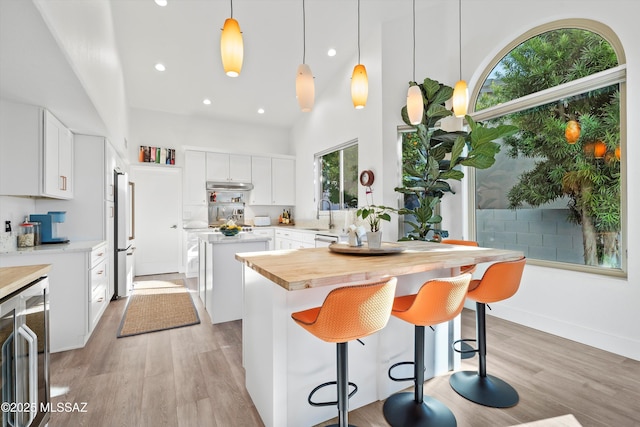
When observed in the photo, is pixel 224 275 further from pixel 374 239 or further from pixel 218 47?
pixel 218 47

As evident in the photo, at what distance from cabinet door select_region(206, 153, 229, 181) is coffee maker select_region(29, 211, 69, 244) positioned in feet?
9.75

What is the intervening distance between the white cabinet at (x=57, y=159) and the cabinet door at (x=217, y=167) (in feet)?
8.73

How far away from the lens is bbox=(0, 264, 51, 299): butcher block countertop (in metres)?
1.10

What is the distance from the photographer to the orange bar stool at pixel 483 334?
1.83m

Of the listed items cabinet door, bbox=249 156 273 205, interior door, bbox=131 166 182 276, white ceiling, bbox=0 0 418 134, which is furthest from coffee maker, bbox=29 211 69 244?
cabinet door, bbox=249 156 273 205

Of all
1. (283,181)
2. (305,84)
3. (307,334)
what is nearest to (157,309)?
(307,334)

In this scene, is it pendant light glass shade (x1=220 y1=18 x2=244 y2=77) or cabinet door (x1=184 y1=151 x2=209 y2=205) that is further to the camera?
cabinet door (x1=184 y1=151 x2=209 y2=205)

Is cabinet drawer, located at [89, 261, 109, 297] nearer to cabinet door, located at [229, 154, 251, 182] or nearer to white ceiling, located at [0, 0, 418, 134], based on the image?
white ceiling, located at [0, 0, 418, 134]

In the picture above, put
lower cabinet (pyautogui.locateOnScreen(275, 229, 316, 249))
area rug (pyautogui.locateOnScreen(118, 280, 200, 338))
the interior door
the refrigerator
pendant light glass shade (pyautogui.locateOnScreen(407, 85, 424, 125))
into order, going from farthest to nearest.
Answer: the interior door → lower cabinet (pyautogui.locateOnScreen(275, 229, 316, 249)) → the refrigerator → area rug (pyautogui.locateOnScreen(118, 280, 200, 338)) → pendant light glass shade (pyautogui.locateOnScreen(407, 85, 424, 125))

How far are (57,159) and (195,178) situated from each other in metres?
2.91

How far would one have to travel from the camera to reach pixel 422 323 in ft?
4.84

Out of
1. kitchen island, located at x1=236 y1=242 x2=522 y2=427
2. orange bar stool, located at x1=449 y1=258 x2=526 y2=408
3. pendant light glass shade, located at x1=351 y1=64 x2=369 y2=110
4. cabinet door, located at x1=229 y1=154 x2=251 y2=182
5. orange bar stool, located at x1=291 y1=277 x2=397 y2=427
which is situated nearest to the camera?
orange bar stool, located at x1=291 y1=277 x2=397 y2=427

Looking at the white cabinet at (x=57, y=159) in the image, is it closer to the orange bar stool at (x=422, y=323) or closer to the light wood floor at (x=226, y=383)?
the light wood floor at (x=226, y=383)

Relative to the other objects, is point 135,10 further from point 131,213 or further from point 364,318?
point 364,318
